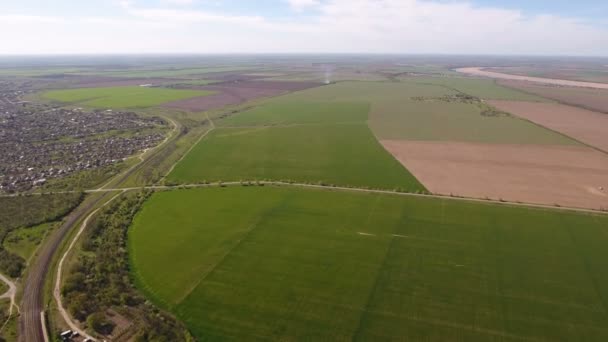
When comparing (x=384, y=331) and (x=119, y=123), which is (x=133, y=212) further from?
(x=119, y=123)

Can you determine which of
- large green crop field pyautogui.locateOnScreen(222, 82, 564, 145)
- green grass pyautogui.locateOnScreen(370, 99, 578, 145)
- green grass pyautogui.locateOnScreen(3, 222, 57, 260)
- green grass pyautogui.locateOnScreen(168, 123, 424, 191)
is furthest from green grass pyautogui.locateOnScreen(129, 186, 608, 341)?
large green crop field pyautogui.locateOnScreen(222, 82, 564, 145)

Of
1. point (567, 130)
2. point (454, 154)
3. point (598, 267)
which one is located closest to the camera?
point (598, 267)

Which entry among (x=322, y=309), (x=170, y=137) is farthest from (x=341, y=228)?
(x=170, y=137)

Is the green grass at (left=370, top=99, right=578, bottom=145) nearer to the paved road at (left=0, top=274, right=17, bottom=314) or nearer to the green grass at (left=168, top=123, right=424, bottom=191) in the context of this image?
the green grass at (left=168, top=123, right=424, bottom=191)

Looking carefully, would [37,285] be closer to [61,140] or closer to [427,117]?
[61,140]

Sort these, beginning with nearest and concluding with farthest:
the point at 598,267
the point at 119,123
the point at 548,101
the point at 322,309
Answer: the point at 322,309, the point at 598,267, the point at 119,123, the point at 548,101

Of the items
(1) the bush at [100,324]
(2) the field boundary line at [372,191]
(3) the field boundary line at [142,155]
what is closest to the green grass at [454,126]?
(2) the field boundary line at [372,191]
